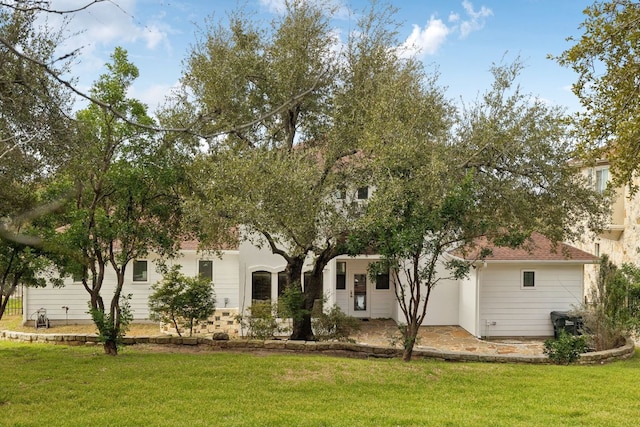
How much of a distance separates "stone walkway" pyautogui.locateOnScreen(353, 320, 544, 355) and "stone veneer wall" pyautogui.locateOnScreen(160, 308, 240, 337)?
13.9 ft

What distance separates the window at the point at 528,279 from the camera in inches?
689

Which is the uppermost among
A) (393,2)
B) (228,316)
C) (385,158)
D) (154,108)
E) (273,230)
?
(393,2)

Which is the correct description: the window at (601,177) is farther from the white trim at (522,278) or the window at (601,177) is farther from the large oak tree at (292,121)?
the large oak tree at (292,121)

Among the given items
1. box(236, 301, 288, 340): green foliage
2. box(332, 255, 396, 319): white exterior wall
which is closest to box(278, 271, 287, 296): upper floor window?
box(236, 301, 288, 340): green foliage

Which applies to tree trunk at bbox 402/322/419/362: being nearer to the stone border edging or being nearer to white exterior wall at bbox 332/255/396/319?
the stone border edging

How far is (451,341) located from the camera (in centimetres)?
Result: 1612

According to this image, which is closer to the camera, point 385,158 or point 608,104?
point 608,104

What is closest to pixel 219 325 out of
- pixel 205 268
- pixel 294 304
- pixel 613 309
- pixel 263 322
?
pixel 205 268

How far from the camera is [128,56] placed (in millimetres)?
10016

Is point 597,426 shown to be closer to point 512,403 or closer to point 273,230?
point 512,403

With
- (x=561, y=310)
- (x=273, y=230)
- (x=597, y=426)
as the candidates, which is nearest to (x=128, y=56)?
(x=273, y=230)

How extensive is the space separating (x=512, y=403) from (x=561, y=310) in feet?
37.4

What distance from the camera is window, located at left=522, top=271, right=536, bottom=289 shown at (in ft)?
57.4

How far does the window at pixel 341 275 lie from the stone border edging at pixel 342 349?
785cm
